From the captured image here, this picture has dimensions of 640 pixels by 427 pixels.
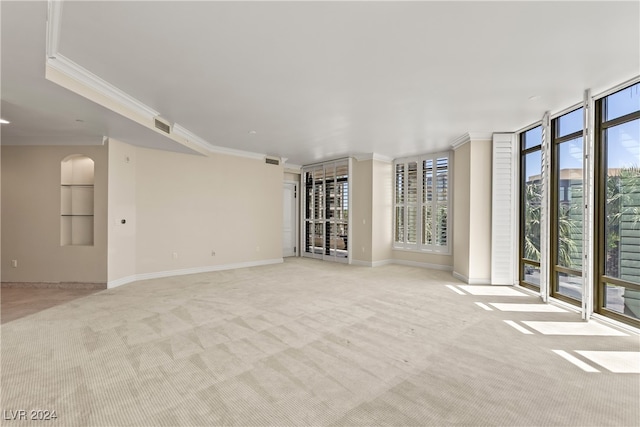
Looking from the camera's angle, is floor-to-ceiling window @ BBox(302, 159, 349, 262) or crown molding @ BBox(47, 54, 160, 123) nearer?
crown molding @ BBox(47, 54, 160, 123)

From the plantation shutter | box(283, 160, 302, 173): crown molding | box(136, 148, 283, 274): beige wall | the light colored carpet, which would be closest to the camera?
the light colored carpet

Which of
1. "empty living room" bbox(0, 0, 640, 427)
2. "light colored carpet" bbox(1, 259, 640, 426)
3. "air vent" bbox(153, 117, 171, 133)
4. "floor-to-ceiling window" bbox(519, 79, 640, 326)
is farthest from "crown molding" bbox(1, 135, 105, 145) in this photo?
"floor-to-ceiling window" bbox(519, 79, 640, 326)

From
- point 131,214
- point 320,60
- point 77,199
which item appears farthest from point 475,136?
point 77,199

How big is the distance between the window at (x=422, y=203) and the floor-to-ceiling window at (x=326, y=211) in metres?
1.39

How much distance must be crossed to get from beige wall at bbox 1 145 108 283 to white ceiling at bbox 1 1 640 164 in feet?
1.98

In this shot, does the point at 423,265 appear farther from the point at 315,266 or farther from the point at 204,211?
the point at 204,211

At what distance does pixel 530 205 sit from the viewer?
5246 millimetres

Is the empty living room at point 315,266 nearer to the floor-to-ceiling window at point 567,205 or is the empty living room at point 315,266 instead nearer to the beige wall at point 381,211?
the floor-to-ceiling window at point 567,205

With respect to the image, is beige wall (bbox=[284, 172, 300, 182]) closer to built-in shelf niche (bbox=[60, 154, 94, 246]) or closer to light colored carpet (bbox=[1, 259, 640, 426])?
built-in shelf niche (bbox=[60, 154, 94, 246])

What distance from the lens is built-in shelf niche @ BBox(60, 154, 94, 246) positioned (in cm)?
553

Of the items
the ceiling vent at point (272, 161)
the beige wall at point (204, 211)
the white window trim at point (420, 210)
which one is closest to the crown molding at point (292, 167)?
the ceiling vent at point (272, 161)

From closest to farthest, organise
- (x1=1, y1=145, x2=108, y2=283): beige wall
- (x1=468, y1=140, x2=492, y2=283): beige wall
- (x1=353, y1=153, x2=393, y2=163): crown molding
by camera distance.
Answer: (x1=1, y1=145, x2=108, y2=283): beige wall
(x1=468, y1=140, x2=492, y2=283): beige wall
(x1=353, y1=153, x2=393, y2=163): crown molding

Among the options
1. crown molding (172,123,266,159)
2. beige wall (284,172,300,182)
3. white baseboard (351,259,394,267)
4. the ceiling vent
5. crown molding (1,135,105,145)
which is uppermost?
crown molding (172,123,266,159)

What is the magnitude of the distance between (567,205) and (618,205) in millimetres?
821
